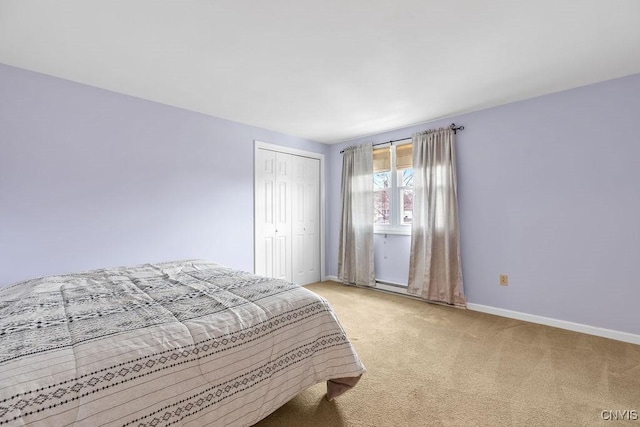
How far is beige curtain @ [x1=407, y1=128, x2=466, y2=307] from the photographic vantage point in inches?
135

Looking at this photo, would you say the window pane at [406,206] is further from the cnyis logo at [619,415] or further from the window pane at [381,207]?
the cnyis logo at [619,415]

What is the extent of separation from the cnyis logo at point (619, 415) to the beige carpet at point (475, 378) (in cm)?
2

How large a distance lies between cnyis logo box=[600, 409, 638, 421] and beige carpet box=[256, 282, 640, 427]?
2cm

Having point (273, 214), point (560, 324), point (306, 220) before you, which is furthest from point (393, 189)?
point (560, 324)

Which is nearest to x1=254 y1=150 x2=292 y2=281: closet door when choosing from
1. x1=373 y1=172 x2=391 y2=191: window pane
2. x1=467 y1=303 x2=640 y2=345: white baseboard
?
x1=373 y1=172 x2=391 y2=191: window pane

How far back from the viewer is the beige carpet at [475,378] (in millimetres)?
1610

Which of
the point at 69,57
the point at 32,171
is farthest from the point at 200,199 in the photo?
the point at 69,57

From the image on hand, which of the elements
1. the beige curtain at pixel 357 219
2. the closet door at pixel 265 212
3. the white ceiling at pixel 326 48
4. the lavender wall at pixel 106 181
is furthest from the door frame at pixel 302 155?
the white ceiling at pixel 326 48

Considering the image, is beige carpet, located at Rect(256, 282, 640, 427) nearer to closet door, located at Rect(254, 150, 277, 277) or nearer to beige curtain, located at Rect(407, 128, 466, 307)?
beige curtain, located at Rect(407, 128, 466, 307)

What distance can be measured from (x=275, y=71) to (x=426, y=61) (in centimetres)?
124

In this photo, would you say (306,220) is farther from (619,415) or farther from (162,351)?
(619,415)

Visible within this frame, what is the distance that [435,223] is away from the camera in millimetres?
3555

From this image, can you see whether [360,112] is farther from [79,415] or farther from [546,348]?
[79,415]

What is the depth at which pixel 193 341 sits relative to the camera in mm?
1143
